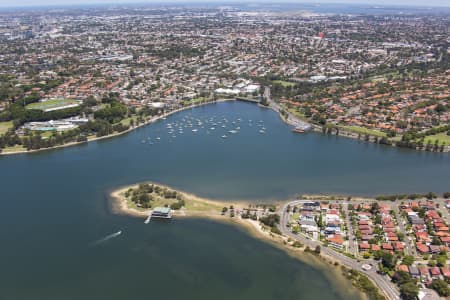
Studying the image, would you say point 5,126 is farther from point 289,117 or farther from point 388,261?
point 388,261

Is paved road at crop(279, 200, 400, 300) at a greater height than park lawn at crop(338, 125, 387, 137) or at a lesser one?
lesser

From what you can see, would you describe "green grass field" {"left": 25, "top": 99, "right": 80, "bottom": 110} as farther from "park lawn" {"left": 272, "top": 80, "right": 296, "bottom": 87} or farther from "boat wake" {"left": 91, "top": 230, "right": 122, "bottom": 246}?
"boat wake" {"left": 91, "top": 230, "right": 122, "bottom": 246}

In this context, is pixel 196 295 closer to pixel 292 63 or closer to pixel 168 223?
pixel 168 223

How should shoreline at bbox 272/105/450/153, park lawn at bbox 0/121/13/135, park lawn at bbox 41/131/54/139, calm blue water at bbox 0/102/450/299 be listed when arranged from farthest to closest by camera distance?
park lawn at bbox 0/121/13/135 < park lawn at bbox 41/131/54/139 < shoreline at bbox 272/105/450/153 < calm blue water at bbox 0/102/450/299

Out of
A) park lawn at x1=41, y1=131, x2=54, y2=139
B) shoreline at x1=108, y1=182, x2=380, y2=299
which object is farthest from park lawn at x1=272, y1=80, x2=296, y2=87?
shoreline at x1=108, y1=182, x2=380, y2=299

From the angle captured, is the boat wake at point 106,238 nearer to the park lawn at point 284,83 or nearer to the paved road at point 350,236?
the paved road at point 350,236

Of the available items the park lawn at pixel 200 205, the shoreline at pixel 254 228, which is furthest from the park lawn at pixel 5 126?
the park lawn at pixel 200 205
